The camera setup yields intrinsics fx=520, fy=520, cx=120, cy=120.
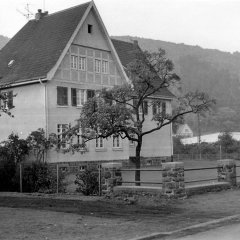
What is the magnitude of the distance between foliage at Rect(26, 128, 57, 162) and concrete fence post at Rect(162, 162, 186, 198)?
16.9 metres

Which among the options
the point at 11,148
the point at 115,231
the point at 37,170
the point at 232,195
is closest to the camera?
the point at 115,231

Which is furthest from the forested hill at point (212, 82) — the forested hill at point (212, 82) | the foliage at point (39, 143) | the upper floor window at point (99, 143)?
the foliage at point (39, 143)

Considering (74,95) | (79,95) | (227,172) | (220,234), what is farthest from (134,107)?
(79,95)

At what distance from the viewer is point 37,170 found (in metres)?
22.5

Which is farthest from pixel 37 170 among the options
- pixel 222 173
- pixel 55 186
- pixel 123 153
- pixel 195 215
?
pixel 123 153

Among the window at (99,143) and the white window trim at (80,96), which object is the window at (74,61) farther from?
the window at (99,143)

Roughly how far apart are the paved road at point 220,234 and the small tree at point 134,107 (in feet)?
33.3

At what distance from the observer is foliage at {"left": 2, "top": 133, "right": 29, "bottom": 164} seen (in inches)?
1297

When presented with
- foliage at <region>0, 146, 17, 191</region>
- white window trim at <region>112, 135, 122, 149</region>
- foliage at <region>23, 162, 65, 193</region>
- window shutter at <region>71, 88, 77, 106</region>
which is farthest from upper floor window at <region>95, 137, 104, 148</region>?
foliage at <region>23, 162, 65, 193</region>

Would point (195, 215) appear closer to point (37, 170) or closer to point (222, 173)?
point (222, 173)

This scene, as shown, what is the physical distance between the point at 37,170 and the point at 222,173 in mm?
7879

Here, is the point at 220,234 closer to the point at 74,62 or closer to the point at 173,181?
the point at 173,181

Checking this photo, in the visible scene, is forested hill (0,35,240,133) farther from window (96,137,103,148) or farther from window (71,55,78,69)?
window (71,55,78,69)

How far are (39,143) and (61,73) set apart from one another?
5144 millimetres
